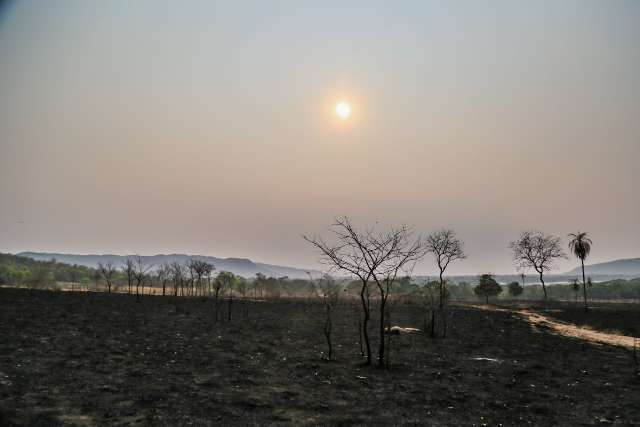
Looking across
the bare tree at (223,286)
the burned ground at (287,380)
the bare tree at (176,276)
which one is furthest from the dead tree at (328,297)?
the bare tree at (176,276)

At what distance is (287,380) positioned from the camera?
18.9m

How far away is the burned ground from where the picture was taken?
14.1 metres

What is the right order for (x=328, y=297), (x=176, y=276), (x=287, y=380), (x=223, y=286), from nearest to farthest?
(x=287, y=380) < (x=328, y=297) < (x=176, y=276) < (x=223, y=286)

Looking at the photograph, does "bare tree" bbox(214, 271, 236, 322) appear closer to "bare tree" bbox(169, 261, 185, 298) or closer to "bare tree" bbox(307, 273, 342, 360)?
"bare tree" bbox(169, 261, 185, 298)

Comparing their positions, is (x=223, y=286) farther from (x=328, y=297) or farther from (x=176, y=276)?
(x=328, y=297)

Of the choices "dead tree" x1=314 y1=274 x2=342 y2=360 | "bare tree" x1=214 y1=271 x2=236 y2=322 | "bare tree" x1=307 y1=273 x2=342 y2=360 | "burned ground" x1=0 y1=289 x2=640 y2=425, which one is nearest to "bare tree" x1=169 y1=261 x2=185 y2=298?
"bare tree" x1=214 y1=271 x2=236 y2=322

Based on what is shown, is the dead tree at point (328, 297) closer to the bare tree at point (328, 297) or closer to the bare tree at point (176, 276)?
the bare tree at point (328, 297)

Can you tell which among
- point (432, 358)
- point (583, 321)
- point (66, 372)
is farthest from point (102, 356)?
point (583, 321)

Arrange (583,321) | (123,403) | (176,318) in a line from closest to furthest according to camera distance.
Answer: (123,403) < (176,318) < (583,321)

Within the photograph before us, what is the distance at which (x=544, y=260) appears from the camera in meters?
91.3

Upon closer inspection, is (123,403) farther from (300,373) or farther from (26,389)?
(300,373)

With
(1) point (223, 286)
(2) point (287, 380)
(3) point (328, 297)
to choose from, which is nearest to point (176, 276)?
(1) point (223, 286)

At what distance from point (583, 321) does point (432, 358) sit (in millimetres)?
38254

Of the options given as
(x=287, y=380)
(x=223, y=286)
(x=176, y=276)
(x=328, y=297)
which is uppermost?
(x=176, y=276)
